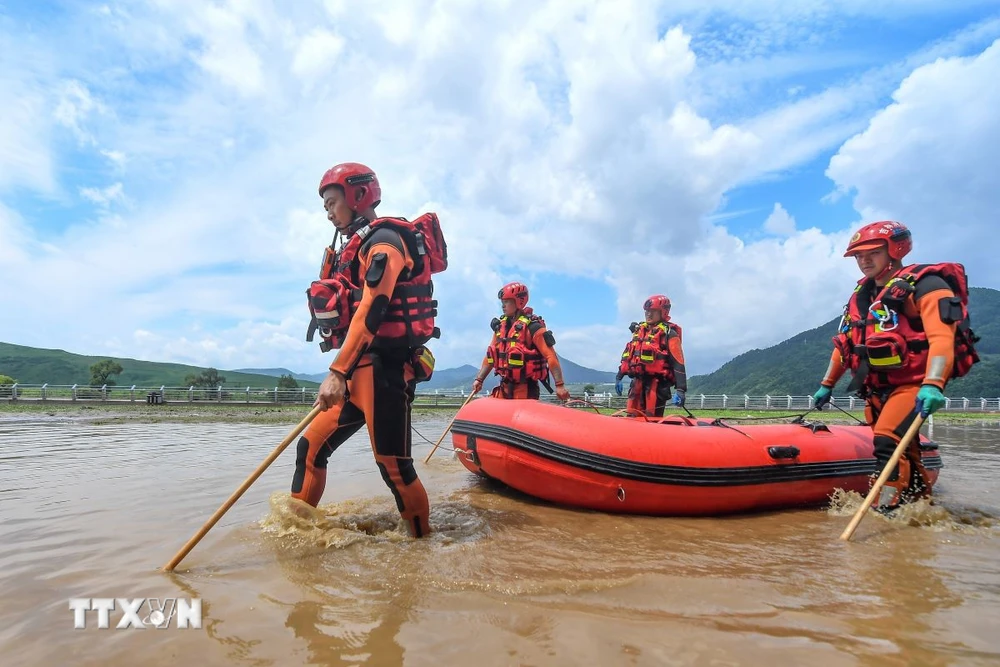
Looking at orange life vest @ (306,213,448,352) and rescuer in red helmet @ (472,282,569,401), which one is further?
rescuer in red helmet @ (472,282,569,401)

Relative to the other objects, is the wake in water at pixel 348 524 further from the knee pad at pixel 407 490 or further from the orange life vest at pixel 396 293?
the orange life vest at pixel 396 293

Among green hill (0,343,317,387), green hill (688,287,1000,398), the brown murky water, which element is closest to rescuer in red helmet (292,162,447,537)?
the brown murky water

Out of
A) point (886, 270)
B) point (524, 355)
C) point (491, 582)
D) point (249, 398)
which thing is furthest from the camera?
point (249, 398)

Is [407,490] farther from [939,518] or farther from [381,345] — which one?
[939,518]

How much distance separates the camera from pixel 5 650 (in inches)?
70.2

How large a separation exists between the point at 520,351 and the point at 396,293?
145 inches

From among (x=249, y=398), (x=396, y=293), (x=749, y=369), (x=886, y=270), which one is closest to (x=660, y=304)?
(x=886, y=270)

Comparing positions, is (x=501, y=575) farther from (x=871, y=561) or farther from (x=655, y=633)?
(x=871, y=561)

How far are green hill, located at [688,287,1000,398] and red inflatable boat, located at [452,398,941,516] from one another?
5899cm

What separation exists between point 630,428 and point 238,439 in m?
6.96

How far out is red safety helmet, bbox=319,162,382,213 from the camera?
3488mm

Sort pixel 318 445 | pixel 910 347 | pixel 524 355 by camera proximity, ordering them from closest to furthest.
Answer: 1. pixel 318 445
2. pixel 910 347
3. pixel 524 355

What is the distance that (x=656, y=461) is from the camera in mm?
4137

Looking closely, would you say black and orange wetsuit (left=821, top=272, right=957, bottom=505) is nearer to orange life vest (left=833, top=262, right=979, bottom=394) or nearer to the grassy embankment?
orange life vest (left=833, top=262, right=979, bottom=394)
